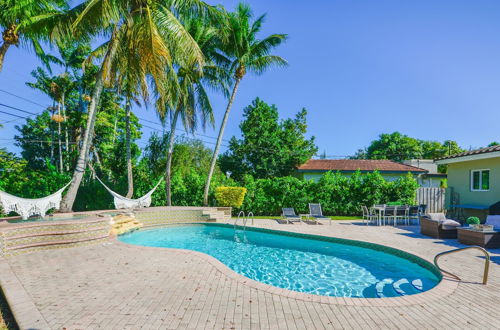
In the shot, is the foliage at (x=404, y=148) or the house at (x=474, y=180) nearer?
the house at (x=474, y=180)

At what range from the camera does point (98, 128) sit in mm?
20453

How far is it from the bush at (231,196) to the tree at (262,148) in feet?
26.9

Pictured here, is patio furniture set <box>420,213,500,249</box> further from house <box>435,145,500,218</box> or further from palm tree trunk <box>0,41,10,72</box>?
palm tree trunk <box>0,41,10,72</box>

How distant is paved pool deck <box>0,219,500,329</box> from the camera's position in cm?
325

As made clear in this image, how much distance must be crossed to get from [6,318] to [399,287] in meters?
6.42

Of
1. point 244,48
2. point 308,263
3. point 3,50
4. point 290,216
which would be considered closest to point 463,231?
point 308,263

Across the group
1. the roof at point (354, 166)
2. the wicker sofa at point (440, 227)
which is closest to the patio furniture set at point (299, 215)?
the wicker sofa at point (440, 227)

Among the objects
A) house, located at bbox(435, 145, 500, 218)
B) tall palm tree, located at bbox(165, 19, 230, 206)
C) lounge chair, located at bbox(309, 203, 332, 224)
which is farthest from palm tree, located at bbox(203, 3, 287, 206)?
house, located at bbox(435, 145, 500, 218)

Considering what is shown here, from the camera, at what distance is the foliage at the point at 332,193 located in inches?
578

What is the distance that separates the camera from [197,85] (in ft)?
52.5

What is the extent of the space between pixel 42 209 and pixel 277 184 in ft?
34.2

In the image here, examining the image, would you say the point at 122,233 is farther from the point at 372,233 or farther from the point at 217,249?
the point at 372,233

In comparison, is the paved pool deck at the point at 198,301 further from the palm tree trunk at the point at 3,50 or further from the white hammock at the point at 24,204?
the palm tree trunk at the point at 3,50

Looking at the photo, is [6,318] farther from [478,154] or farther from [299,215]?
[478,154]
